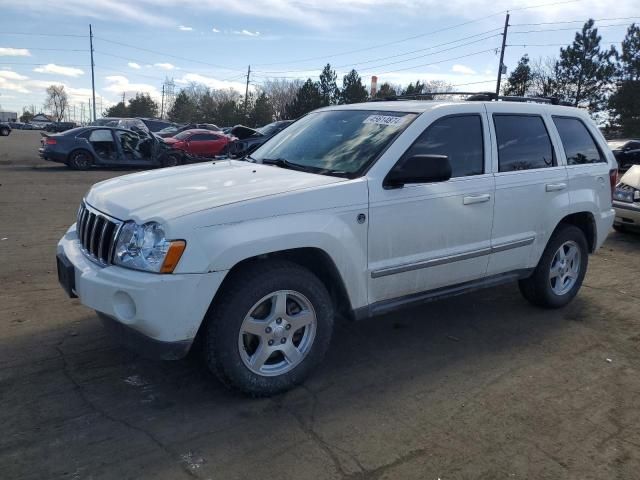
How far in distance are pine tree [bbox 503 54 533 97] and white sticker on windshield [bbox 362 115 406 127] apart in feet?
154

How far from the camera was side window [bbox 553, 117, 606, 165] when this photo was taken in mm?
5148

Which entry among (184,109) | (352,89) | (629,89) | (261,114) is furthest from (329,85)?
(184,109)

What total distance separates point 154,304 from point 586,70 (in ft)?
168

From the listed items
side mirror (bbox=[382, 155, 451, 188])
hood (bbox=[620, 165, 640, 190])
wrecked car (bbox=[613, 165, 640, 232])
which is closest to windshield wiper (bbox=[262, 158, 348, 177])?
side mirror (bbox=[382, 155, 451, 188])

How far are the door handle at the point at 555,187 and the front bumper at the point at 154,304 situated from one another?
3.14 m

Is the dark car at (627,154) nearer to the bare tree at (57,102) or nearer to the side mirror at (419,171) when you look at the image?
the side mirror at (419,171)

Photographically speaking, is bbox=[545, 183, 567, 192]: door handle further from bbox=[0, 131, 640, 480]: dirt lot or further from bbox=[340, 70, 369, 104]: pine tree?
bbox=[340, 70, 369, 104]: pine tree

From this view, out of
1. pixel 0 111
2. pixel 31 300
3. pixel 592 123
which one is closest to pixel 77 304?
pixel 31 300

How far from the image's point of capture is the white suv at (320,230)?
309cm

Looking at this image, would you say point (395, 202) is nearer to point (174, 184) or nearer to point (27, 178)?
point (174, 184)

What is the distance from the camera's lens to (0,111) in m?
121

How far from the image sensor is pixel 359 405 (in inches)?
136

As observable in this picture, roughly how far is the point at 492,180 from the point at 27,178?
1409 centimetres

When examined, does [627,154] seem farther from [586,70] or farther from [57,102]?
[57,102]
